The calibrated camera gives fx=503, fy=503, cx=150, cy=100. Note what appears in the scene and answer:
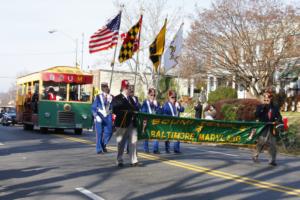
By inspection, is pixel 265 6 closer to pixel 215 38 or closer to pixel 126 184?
pixel 215 38

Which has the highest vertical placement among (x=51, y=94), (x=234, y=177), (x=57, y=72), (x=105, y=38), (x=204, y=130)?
(x=105, y=38)

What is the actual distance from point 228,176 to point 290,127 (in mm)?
9436

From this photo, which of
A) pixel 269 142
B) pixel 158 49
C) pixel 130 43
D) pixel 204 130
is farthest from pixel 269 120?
pixel 130 43

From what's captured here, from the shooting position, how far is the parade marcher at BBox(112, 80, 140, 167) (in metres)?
11.1

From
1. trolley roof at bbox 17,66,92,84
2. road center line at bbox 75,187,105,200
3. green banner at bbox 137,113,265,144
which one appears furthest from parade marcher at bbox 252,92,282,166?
trolley roof at bbox 17,66,92,84

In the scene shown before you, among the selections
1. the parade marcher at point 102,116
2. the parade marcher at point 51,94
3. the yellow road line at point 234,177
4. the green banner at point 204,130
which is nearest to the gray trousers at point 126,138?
the yellow road line at point 234,177

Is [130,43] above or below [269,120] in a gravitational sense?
above

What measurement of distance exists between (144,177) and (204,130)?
11.2ft

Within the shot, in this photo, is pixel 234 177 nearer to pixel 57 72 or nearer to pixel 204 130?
pixel 204 130

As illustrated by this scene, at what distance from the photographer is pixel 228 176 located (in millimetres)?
9922

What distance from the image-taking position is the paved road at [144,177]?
8.12 meters

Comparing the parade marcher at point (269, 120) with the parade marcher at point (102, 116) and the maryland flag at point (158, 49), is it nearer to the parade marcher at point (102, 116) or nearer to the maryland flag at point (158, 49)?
the parade marcher at point (102, 116)

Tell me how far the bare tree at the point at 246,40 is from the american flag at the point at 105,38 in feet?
49.6

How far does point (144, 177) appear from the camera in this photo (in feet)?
31.7
